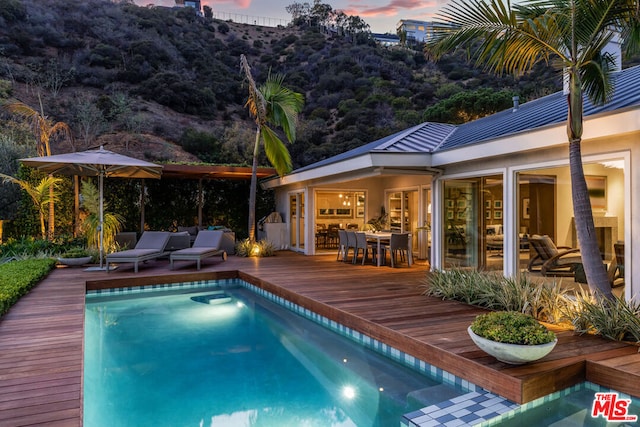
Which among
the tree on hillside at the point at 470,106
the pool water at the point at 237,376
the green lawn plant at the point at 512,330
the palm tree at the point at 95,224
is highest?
the tree on hillside at the point at 470,106

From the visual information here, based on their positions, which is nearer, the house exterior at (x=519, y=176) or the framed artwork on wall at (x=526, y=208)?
the house exterior at (x=519, y=176)

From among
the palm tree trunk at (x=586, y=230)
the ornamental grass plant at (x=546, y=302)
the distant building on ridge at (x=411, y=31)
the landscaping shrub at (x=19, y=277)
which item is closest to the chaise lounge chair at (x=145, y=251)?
the landscaping shrub at (x=19, y=277)

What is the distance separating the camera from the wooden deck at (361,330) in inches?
131

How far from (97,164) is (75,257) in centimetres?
246

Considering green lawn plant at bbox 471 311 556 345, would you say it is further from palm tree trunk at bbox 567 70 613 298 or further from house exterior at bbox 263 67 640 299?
house exterior at bbox 263 67 640 299

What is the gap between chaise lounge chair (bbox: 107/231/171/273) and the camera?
914cm

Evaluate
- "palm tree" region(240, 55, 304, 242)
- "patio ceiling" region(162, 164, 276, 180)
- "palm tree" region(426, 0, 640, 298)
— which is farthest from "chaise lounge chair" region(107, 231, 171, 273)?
"palm tree" region(426, 0, 640, 298)

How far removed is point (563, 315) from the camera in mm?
4965

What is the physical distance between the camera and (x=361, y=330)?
17.6 ft

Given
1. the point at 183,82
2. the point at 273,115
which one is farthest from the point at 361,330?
the point at 183,82

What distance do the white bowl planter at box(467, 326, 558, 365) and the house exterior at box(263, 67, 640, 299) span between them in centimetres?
244

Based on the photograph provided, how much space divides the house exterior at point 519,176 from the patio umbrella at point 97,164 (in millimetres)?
4467

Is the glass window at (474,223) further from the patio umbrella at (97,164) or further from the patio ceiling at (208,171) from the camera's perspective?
the patio ceiling at (208,171)

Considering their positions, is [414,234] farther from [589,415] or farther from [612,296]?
[589,415]
